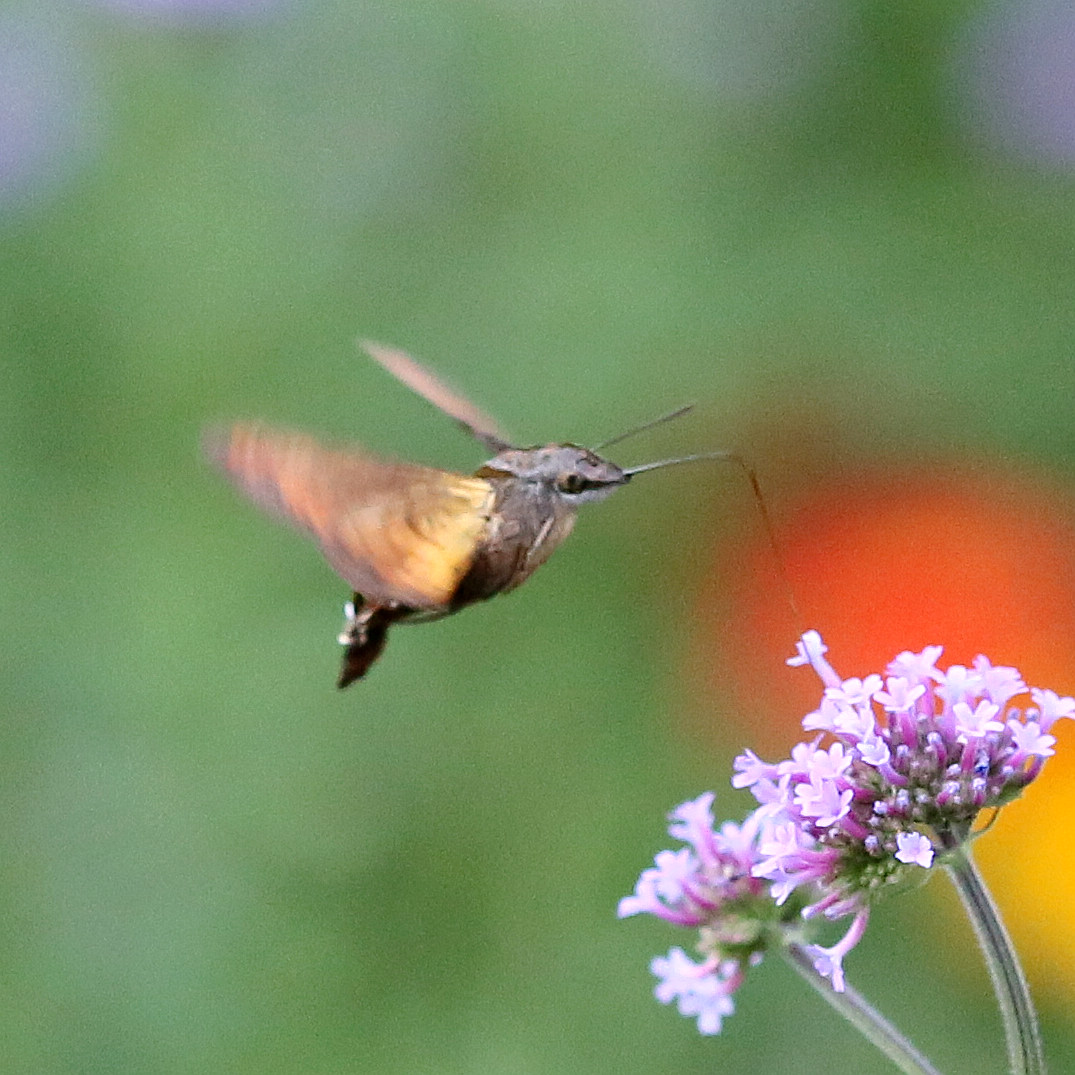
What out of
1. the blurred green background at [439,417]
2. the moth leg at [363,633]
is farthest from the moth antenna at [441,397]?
the blurred green background at [439,417]

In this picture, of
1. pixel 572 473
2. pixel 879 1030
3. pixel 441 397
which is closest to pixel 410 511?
pixel 572 473

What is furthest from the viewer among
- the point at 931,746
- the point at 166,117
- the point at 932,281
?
the point at 166,117

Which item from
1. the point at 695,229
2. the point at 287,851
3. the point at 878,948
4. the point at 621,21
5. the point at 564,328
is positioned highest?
the point at 621,21

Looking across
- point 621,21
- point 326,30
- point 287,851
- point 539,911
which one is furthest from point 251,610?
point 621,21

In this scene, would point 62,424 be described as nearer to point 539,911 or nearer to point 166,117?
point 166,117

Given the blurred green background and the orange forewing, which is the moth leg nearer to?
the orange forewing

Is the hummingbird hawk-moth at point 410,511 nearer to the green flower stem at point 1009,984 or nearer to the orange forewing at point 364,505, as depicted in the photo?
the orange forewing at point 364,505

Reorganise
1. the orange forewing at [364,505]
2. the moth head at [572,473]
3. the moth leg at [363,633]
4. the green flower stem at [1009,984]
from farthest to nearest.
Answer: the moth leg at [363,633] → the moth head at [572,473] → the orange forewing at [364,505] → the green flower stem at [1009,984]

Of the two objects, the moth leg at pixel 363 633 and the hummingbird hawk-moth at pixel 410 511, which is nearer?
the hummingbird hawk-moth at pixel 410 511
